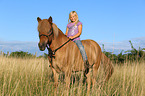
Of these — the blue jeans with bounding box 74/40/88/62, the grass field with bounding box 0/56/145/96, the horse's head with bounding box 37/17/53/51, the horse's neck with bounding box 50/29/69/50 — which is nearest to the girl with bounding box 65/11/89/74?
the blue jeans with bounding box 74/40/88/62

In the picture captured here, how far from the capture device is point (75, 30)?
4.70 meters

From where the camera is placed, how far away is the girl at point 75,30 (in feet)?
15.2

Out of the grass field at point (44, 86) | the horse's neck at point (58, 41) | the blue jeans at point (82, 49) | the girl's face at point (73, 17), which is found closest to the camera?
the grass field at point (44, 86)

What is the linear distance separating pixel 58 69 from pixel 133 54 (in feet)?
26.6

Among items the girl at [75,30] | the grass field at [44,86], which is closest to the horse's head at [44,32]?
the grass field at [44,86]

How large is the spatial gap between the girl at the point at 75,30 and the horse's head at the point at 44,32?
0.95m

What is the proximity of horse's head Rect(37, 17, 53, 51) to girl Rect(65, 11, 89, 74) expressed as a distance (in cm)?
95

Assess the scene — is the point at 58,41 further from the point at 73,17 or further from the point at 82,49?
the point at 73,17

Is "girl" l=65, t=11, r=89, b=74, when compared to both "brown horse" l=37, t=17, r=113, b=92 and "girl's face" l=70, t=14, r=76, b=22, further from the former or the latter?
"brown horse" l=37, t=17, r=113, b=92

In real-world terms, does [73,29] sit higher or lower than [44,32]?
higher

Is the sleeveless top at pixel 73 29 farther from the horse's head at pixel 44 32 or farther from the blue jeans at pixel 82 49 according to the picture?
the horse's head at pixel 44 32

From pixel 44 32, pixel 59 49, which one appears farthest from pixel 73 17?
pixel 44 32

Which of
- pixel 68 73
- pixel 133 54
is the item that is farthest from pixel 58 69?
pixel 133 54

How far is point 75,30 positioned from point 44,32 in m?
1.27
